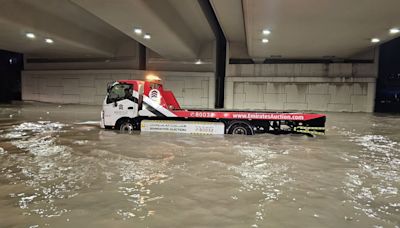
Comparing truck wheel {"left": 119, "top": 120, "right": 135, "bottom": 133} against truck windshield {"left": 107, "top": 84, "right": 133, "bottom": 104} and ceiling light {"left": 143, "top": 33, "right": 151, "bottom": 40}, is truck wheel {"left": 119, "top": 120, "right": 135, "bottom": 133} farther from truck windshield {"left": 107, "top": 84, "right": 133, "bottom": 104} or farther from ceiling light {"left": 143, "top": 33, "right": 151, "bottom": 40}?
ceiling light {"left": 143, "top": 33, "right": 151, "bottom": 40}

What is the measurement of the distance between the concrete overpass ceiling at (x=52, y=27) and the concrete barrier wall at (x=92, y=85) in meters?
2.75

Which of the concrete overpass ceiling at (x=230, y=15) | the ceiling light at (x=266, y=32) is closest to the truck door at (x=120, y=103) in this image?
the concrete overpass ceiling at (x=230, y=15)

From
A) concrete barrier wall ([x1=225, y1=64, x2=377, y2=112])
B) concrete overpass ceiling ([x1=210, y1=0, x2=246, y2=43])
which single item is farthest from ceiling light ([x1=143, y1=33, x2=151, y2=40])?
concrete barrier wall ([x1=225, y1=64, x2=377, y2=112])

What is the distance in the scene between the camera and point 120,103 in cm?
1007

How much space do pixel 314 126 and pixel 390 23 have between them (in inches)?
230

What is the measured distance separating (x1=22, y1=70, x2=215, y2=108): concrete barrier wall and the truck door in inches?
514

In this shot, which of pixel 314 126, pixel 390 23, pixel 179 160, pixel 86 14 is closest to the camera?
pixel 179 160

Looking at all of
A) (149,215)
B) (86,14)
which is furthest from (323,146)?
(86,14)

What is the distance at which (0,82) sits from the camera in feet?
92.1

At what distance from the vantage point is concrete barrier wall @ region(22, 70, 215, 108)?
22938 mm

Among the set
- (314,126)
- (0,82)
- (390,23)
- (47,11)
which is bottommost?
(314,126)

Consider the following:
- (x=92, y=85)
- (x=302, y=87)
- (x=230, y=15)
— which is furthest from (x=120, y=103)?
(x=302, y=87)

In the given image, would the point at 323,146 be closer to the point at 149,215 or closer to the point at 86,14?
the point at 149,215

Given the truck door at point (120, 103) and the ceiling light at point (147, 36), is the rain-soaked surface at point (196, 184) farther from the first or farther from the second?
the ceiling light at point (147, 36)
